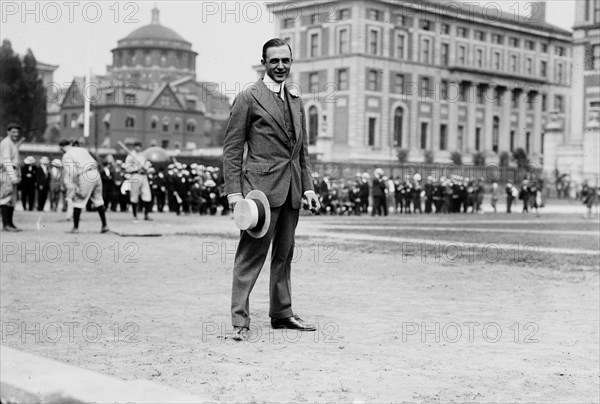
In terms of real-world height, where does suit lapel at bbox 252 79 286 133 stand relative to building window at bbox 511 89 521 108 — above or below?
below

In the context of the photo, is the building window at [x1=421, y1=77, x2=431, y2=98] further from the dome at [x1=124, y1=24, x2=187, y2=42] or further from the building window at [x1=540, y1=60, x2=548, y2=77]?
the dome at [x1=124, y1=24, x2=187, y2=42]

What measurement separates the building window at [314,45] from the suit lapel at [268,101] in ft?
236

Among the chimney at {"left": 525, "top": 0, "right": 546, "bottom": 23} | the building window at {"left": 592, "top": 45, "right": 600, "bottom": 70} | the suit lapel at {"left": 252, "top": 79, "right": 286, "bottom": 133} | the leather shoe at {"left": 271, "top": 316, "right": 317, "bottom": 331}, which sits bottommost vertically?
the leather shoe at {"left": 271, "top": 316, "right": 317, "bottom": 331}

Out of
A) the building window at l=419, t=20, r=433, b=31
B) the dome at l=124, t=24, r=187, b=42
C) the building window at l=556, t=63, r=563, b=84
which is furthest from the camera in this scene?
the dome at l=124, t=24, r=187, b=42

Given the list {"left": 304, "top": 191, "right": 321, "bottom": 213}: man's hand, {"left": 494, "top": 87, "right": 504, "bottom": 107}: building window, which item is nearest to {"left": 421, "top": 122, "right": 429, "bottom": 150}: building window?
{"left": 494, "top": 87, "right": 504, "bottom": 107}: building window

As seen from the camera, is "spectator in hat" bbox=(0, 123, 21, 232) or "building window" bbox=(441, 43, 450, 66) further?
"building window" bbox=(441, 43, 450, 66)

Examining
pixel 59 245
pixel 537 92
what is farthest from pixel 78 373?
pixel 537 92

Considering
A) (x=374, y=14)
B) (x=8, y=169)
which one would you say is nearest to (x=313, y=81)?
(x=374, y=14)

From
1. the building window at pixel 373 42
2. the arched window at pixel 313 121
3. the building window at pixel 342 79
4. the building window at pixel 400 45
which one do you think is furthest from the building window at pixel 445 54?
the arched window at pixel 313 121

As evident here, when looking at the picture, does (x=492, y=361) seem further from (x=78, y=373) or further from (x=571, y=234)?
(x=571, y=234)

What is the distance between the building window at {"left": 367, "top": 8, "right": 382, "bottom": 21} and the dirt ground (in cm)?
6280

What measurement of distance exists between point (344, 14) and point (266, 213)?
70.8 meters

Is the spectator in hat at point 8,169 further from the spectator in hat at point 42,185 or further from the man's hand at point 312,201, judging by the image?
the spectator in hat at point 42,185

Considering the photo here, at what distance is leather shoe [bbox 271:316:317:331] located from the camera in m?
6.91
